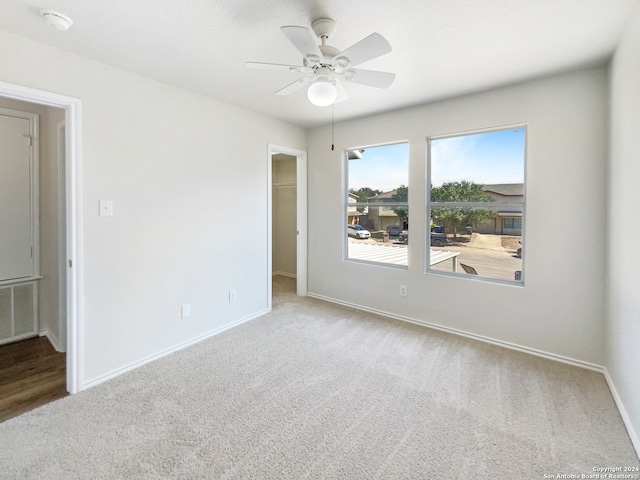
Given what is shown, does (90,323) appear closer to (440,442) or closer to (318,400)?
(318,400)

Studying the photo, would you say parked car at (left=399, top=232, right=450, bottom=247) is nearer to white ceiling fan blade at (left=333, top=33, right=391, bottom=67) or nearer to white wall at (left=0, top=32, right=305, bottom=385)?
white wall at (left=0, top=32, right=305, bottom=385)

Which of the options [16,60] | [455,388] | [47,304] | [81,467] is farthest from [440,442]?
[47,304]

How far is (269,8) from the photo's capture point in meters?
1.72

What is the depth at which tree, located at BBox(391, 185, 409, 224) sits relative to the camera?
354cm

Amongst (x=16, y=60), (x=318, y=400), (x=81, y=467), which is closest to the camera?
(x=81, y=467)

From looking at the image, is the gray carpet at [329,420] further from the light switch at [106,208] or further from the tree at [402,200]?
the tree at [402,200]

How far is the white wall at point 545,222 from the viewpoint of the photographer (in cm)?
245

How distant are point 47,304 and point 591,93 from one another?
539 cm

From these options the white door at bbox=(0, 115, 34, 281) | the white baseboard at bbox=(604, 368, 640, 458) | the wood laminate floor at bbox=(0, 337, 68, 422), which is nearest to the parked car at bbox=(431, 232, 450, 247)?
the white baseboard at bbox=(604, 368, 640, 458)

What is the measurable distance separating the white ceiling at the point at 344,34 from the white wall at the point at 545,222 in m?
0.27

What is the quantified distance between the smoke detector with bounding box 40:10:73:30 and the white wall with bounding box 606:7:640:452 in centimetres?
325

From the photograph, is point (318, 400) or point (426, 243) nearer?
point (318, 400)

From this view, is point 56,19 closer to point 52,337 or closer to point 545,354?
point 52,337

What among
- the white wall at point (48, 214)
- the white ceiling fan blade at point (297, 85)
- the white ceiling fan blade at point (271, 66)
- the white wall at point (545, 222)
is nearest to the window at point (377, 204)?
the white wall at point (545, 222)
